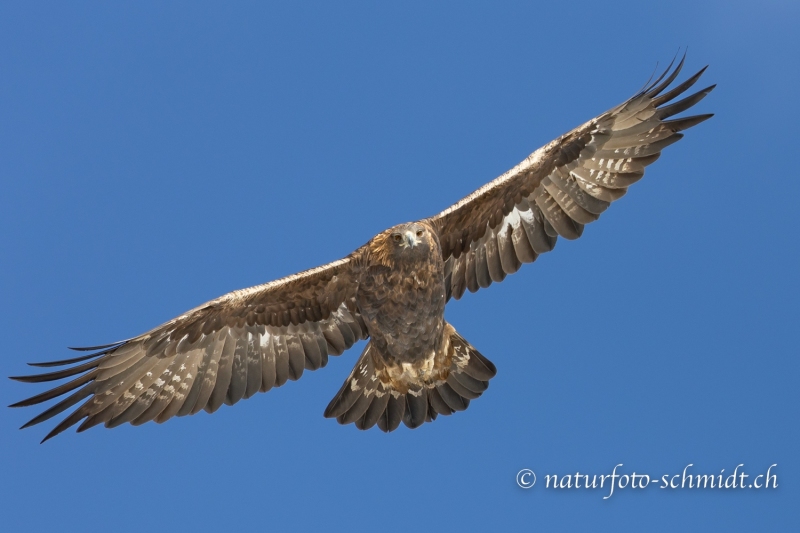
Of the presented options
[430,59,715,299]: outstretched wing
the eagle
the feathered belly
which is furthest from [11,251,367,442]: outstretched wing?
[430,59,715,299]: outstretched wing

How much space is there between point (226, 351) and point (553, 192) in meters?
3.54

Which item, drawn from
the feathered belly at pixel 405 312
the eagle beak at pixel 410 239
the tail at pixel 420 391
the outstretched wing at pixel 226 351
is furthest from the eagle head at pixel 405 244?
the tail at pixel 420 391

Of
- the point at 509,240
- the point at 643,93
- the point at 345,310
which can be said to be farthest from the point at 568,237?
the point at 345,310

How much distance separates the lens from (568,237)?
385 inches

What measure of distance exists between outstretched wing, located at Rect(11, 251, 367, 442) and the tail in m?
0.69

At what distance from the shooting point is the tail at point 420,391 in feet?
31.0

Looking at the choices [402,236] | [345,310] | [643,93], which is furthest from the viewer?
[345,310]

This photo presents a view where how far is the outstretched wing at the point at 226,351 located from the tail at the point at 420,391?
0.69m

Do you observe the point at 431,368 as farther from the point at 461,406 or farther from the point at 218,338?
the point at 218,338

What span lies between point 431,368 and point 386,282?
106 cm

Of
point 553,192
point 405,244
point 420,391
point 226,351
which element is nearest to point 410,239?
point 405,244

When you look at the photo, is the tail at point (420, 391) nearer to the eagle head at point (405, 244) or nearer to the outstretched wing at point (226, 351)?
the outstretched wing at point (226, 351)

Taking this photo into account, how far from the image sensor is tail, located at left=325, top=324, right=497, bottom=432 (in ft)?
31.0

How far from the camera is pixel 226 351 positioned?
9891 mm
